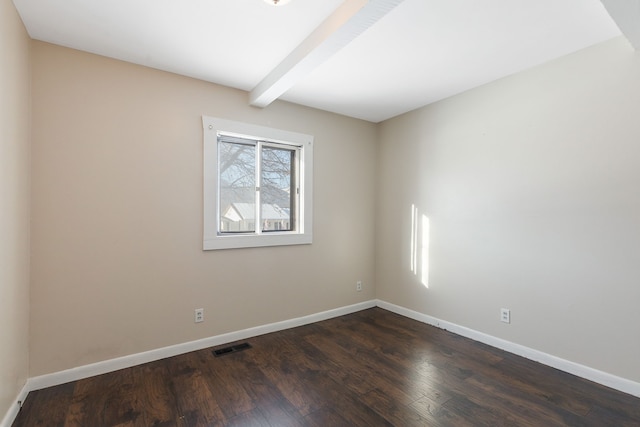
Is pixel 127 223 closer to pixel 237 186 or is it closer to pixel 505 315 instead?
pixel 237 186

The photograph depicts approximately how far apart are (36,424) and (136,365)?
704mm

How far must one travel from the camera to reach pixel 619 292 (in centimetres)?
218

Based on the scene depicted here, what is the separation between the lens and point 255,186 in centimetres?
322

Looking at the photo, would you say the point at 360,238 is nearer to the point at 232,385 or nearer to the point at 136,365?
the point at 232,385

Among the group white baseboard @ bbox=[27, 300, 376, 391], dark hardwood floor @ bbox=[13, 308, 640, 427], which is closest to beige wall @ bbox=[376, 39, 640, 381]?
dark hardwood floor @ bbox=[13, 308, 640, 427]

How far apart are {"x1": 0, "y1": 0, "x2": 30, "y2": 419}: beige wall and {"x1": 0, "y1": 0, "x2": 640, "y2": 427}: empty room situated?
0.08ft

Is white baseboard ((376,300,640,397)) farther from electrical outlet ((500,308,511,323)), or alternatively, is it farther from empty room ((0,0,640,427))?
electrical outlet ((500,308,511,323))

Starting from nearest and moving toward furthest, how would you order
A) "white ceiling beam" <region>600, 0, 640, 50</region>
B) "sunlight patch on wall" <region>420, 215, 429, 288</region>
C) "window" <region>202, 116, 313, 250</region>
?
"white ceiling beam" <region>600, 0, 640, 50</region>
"window" <region>202, 116, 313, 250</region>
"sunlight patch on wall" <region>420, 215, 429, 288</region>

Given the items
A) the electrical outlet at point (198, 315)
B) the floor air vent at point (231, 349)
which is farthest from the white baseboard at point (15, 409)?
the floor air vent at point (231, 349)

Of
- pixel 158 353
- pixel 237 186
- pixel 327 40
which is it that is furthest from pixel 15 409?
pixel 327 40

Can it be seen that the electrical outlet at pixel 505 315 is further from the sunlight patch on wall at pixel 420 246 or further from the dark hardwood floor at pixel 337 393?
the sunlight patch on wall at pixel 420 246

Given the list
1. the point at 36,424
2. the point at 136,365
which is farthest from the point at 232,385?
the point at 36,424

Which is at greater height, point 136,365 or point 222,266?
point 222,266

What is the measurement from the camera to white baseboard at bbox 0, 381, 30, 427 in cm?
173
